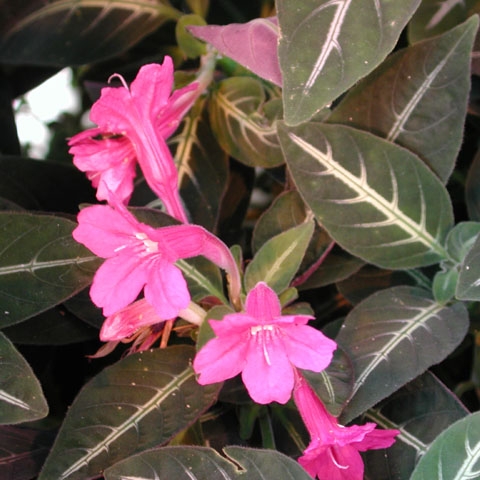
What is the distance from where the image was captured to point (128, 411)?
24.5 inches

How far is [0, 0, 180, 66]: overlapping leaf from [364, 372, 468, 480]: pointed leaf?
19.5 inches

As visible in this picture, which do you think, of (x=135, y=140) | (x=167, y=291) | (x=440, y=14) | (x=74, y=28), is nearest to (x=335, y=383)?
(x=167, y=291)

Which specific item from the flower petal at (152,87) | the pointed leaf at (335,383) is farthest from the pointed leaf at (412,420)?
the flower petal at (152,87)

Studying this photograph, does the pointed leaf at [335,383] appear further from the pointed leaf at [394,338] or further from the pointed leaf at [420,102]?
the pointed leaf at [420,102]

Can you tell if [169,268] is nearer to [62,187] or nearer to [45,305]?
[45,305]

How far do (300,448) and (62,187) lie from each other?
367 mm

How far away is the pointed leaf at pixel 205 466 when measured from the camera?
53 centimetres

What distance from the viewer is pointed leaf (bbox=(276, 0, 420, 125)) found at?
531mm

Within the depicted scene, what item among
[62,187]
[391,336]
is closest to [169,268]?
[391,336]

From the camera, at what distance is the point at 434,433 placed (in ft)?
2.09

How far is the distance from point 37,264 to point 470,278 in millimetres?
342

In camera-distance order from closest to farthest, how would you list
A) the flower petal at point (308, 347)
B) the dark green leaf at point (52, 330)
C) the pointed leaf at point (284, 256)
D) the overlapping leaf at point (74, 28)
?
the flower petal at point (308, 347) → the pointed leaf at point (284, 256) → the dark green leaf at point (52, 330) → the overlapping leaf at point (74, 28)

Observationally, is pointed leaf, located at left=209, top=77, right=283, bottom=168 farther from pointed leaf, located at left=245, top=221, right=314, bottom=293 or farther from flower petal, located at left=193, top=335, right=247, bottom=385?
flower petal, located at left=193, top=335, right=247, bottom=385

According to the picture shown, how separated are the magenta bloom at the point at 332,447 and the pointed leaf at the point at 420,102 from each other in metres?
0.25
